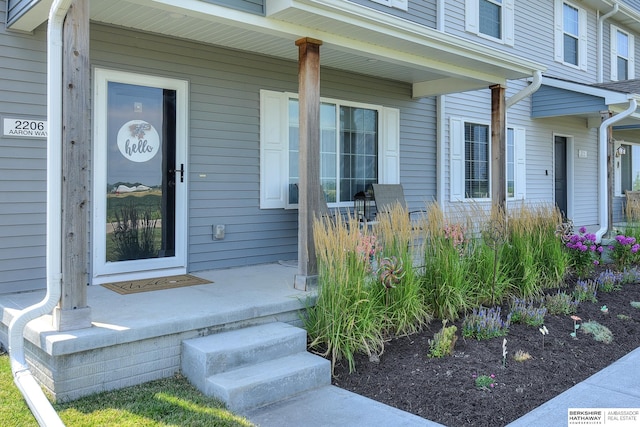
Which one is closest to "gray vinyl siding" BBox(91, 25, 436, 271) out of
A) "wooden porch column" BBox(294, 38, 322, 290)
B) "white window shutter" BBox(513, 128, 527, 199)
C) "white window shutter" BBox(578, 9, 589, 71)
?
"wooden porch column" BBox(294, 38, 322, 290)

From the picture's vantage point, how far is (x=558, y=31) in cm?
1023

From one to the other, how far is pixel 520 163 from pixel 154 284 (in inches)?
283

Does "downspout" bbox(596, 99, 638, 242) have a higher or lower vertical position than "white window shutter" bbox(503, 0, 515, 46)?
lower

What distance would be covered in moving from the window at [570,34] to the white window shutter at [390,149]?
4.99 m

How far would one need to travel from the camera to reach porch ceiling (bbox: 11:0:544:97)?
4016mm

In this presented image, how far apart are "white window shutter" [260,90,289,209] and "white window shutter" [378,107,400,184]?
166 cm

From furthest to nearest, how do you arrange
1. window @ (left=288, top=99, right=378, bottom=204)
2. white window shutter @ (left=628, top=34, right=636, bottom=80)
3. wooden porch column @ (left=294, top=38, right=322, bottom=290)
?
white window shutter @ (left=628, top=34, right=636, bottom=80) → window @ (left=288, top=99, right=378, bottom=204) → wooden porch column @ (left=294, top=38, right=322, bottom=290)

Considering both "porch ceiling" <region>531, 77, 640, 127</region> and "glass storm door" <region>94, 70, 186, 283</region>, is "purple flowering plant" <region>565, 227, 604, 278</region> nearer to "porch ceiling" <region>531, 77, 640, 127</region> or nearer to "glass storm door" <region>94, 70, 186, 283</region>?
"porch ceiling" <region>531, 77, 640, 127</region>

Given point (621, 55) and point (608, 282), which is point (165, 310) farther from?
point (621, 55)

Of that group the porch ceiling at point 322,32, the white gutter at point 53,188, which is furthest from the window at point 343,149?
the white gutter at point 53,188

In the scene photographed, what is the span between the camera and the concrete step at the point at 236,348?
3104 mm

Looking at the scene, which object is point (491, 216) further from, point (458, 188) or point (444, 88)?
point (458, 188)

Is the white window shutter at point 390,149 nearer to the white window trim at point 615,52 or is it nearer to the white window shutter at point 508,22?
the white window shutter at point 508,22

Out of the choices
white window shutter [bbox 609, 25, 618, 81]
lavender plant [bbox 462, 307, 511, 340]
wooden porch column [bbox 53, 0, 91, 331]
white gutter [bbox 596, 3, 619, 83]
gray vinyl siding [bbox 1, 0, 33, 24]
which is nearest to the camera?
wooden porch column [bbox 53, 0, 91, 331]
